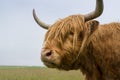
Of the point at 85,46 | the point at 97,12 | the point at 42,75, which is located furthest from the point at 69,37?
the point at 42,75

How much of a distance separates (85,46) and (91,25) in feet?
1.74

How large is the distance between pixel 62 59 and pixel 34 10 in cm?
245

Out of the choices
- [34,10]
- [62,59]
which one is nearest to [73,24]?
[62,59]

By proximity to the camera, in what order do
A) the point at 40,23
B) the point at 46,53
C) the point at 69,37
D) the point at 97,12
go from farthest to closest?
the point at 40,23, the point at 97,12, the point at 69,37, the point at 46,53

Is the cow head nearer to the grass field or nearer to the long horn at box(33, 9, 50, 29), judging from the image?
the long horn at box(33, 9, 50, 29)

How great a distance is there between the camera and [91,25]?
11422mm

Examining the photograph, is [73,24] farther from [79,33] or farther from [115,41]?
[115,41]

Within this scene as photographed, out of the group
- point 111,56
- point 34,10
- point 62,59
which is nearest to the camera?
point 62,59

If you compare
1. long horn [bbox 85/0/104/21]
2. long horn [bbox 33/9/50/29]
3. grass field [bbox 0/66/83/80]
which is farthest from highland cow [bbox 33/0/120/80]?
grass field [bbox 0/66/83/80]

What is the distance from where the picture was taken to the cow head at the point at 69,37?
35.9 feet

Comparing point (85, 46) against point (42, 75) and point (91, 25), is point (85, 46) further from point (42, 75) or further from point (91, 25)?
point (42, 75)

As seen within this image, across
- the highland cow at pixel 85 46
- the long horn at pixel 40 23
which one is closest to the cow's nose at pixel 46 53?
the highland cow at pixel 85 46

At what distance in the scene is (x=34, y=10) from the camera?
13016mm

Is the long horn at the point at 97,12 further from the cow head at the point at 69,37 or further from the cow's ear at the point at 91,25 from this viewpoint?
the cow's ear at the point at 91,25
